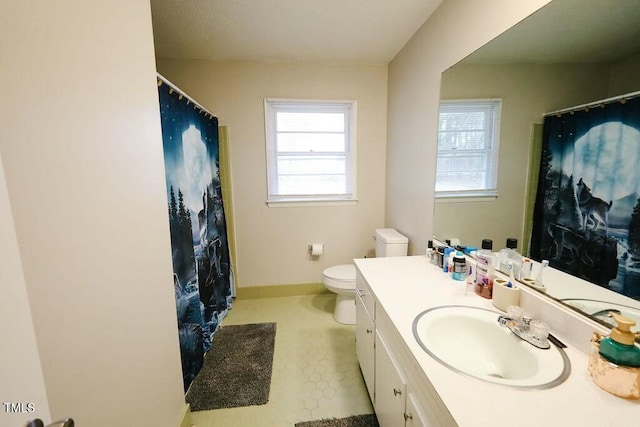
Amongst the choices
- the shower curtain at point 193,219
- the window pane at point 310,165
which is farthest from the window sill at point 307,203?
the shower curtain at point 193,219

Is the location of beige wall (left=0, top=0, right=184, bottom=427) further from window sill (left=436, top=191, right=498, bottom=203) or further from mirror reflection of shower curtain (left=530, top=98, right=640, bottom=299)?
window sill (left=436, top=191, right=498, bottom=203)

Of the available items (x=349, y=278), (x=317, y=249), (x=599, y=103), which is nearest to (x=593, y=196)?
(x=599, y=103)

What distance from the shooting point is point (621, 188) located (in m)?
0.80

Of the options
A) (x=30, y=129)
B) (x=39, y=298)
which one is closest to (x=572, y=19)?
(x=30, y=129)

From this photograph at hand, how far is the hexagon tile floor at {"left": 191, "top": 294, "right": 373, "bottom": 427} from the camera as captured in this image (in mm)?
1497

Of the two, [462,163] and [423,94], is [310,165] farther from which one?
[462,163]

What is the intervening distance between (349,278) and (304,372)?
774mm

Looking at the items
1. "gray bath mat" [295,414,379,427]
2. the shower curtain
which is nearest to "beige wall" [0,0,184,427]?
the shower curtain

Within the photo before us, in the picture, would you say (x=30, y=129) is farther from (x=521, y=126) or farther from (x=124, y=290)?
(x=521, y=126)

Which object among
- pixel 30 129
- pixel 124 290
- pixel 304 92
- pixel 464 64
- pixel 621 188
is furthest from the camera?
pixel 304 92

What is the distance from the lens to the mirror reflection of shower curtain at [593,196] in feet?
2.58

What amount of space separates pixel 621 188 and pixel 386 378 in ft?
3.51

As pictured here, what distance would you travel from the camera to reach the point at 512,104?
4.04 feet

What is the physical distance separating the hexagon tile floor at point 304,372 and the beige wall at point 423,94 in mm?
1014
